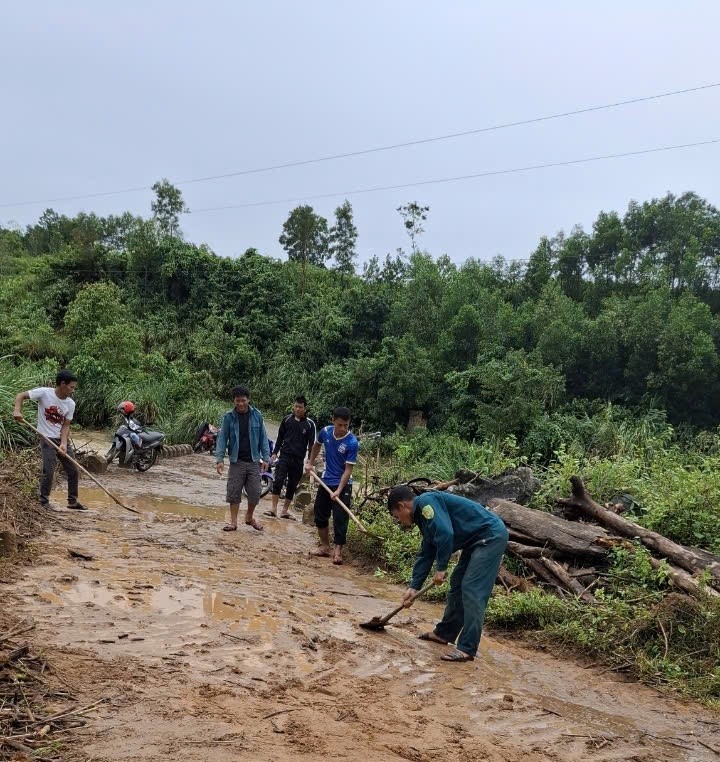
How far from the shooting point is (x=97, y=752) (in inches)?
116

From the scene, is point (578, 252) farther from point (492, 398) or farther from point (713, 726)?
point (713, 726)

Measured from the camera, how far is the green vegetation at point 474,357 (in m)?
7.10

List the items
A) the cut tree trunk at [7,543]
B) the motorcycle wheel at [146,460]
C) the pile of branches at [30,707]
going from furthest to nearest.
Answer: the motorcycle wheel at [146,460], the cut tree trunk at [7,543], the pile of branches at [30,707]

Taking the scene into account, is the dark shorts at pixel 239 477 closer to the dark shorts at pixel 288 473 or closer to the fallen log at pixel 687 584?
the dark shorts at pixel 288 473

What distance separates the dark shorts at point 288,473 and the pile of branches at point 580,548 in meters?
3.10

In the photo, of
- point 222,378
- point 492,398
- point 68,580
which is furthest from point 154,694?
point 222,378

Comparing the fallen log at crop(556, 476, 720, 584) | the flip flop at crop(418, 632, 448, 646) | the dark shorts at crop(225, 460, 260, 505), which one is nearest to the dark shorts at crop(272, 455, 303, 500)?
the dark shorts at crop(225, 460, 260, 505)

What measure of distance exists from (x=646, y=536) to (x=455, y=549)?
2.47 metres

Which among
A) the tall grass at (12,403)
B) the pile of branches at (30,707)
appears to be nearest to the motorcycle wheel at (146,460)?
the tall grass at (12,403)

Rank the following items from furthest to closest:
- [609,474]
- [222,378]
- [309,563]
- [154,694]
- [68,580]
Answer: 1. [222,378]
2. [609,474]
3. [309,563]
4. [68,580]
5. [154,694]

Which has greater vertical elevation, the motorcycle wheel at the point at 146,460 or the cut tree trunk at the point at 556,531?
Result: the cut tree trunk at the point at 556,531

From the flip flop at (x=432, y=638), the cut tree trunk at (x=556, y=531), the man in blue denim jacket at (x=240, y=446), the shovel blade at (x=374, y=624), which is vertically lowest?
the flip flop at (x=432, y=638)

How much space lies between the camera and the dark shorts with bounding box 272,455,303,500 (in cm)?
962

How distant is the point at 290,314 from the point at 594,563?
23.5m
